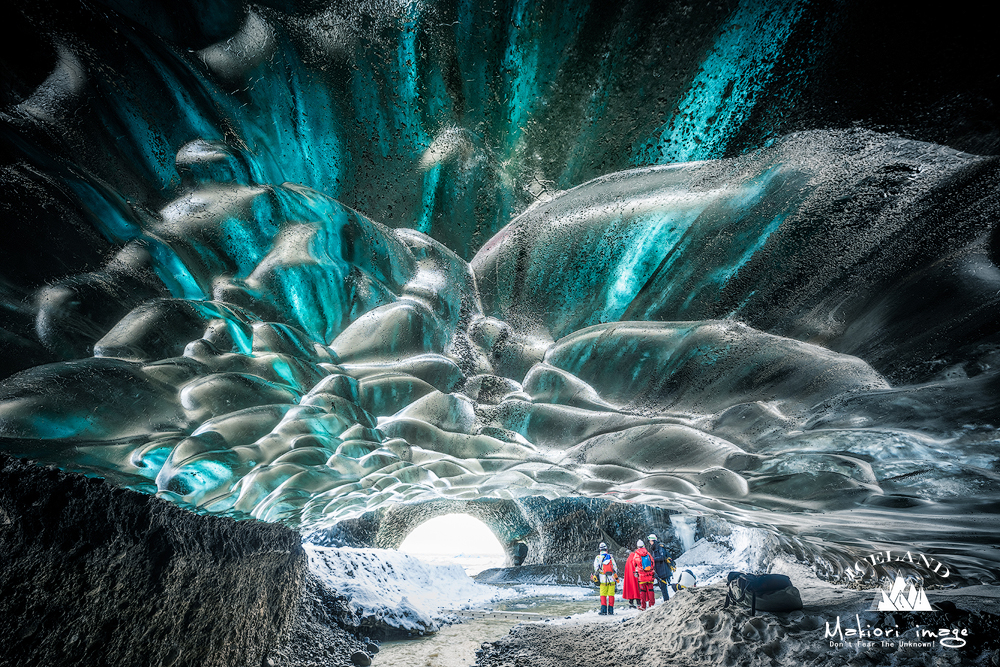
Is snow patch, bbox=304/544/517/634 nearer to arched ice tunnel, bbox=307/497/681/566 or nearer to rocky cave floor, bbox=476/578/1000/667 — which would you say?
rocky cave floor, bbox=476/578/1000/667

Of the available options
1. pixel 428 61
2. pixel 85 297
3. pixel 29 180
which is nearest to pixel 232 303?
pixel 85 297

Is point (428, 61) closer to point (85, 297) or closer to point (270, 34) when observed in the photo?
point (270, 34)

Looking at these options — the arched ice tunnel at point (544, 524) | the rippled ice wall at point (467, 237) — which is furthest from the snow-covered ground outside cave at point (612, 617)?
the rippled ice wall at point (467, 237)

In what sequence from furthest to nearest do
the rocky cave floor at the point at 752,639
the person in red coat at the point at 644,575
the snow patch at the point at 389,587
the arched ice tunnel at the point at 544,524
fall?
the arched ice tunnel at the point at 544,524
the person in red coat at the point at 644,575
the snow patch at the point at 389,587
the rocky cave floor at the point at 752,639

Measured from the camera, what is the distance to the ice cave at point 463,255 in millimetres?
1101

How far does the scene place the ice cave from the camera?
110cm

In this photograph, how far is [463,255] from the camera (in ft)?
5.52

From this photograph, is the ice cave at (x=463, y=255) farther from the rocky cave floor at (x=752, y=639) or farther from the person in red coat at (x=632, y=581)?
the person in red coat at (x=632, y=581)

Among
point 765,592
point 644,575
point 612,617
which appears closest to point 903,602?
point 765,592

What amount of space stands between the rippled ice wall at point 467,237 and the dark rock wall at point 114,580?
263mm

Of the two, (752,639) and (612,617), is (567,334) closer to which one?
(752,639)

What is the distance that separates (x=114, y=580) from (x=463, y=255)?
2.75m

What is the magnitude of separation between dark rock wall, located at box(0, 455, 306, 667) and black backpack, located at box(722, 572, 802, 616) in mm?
4216

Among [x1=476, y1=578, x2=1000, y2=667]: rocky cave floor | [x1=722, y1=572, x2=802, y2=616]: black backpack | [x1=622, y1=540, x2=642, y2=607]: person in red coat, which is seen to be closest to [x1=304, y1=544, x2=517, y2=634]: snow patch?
[x1=476, y1=578, x2=1000, y2=667]: rocky cave floor
